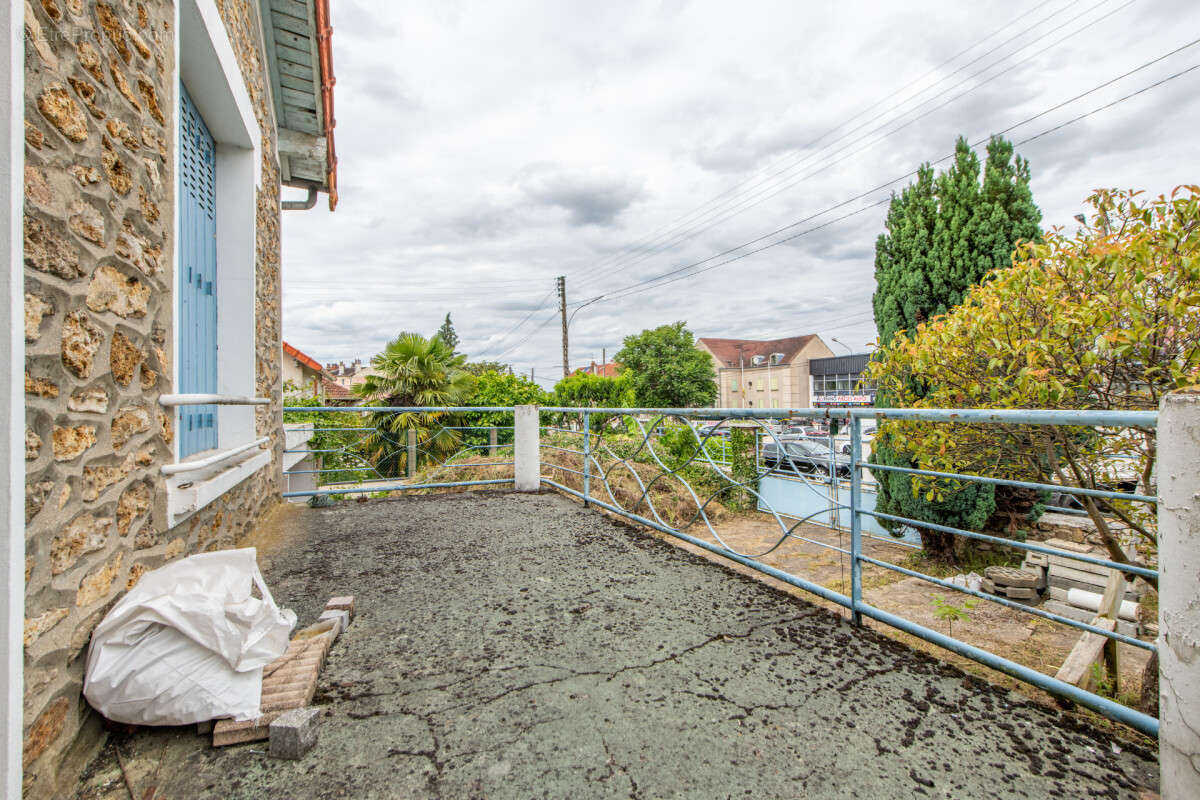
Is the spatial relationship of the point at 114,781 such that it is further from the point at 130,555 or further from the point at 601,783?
the point at 601,783

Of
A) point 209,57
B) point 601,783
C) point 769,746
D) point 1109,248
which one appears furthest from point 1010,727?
point 209,57

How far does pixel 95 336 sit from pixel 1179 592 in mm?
2965

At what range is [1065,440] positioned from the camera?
2.91 meters

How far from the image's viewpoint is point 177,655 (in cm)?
158

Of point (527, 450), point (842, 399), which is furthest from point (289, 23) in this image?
point (842, 399)

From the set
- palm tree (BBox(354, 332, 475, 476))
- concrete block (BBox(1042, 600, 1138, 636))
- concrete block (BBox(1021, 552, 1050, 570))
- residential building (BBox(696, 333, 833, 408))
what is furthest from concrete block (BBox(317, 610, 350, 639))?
residential building (BBox(696, 333, 833, 408))

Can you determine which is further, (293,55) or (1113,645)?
(293,55)

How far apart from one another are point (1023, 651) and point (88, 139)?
17.3 ft

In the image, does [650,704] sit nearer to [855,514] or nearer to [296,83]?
[855,514]

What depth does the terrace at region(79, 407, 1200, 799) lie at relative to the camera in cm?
148

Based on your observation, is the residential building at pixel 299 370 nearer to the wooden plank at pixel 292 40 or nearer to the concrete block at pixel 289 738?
the wooden plank at pixel 292 40

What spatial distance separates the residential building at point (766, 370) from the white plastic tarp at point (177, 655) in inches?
1783

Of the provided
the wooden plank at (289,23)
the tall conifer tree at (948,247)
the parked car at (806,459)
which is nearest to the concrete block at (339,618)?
the parked car at (806,459)

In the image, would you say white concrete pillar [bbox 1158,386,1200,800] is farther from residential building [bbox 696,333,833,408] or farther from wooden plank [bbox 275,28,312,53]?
residential building [bbox 696,333,833,408]
